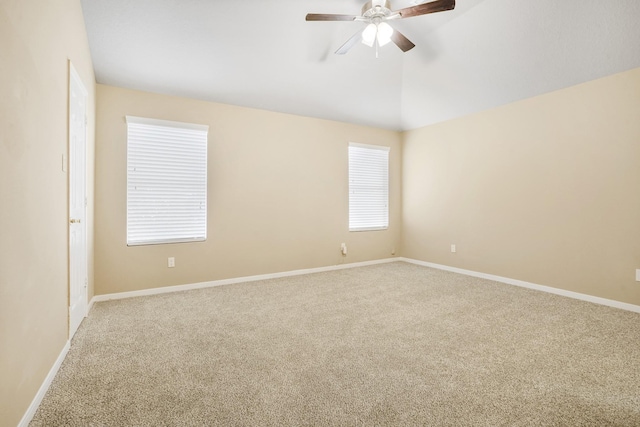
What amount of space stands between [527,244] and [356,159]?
292cm

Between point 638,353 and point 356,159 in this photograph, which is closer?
point 638,353

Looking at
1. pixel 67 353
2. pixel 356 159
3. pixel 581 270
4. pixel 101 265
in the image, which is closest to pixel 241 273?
pixel 101 265

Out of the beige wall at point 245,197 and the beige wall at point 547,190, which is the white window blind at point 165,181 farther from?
the beige wall at point 547,190

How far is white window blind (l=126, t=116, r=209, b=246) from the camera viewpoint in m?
3.57

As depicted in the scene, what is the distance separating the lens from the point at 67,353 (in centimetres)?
217

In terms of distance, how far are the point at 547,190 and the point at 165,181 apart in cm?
492

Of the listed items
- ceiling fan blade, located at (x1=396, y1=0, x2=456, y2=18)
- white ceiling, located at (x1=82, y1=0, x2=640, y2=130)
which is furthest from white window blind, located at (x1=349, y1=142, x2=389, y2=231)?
ceiling fan blade, located at (x1=396, y1=0, x2=456, y2=18)

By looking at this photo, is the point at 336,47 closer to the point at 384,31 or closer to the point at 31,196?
the point at 384,31

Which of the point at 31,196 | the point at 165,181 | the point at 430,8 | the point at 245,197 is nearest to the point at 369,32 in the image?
the point at 430,8

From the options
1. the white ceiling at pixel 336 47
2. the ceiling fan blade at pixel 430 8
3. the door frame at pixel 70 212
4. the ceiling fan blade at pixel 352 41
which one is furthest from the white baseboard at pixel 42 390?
the ceiling fan blade at pixel 430 8

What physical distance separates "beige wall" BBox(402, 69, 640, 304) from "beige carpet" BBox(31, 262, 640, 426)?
21.2 inches

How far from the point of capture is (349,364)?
2027mm

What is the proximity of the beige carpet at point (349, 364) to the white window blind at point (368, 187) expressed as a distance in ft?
6.99

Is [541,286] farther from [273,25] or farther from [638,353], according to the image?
[273,25]
